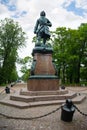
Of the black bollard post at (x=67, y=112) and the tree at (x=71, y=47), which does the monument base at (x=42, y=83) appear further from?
the tree at (x=71, y=47)

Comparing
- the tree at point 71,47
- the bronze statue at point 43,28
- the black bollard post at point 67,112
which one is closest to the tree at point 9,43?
the tree at point 71,47

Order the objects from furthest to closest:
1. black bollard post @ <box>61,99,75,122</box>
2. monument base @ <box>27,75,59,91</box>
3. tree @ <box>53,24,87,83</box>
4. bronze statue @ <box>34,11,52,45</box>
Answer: tree @ <box>53,24,87,83</box>, bronze statue @ <box>34,11,52,45</box>, monument base @ <box>27,75,59,91</box>, black bollard post @ <box>61,99,75,122</box>

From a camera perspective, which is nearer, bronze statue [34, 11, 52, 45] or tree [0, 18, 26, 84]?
bronze statue [34, 11, 52, 45]

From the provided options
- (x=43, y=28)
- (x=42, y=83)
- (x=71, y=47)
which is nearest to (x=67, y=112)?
(x=42, y=83)

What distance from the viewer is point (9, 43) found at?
47.3 metres

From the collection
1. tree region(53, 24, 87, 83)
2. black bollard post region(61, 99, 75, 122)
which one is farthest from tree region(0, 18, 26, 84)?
black bollard post region(61, 99, 75, 122)

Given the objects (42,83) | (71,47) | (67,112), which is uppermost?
(71,47)

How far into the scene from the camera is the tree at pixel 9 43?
47.3m

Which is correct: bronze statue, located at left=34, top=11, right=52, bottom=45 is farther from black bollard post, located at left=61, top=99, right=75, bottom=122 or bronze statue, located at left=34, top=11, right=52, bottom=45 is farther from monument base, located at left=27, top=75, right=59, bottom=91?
black bollard post, located at left=61, top=99, right=75, bottom=122

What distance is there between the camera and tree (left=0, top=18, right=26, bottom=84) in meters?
47.3

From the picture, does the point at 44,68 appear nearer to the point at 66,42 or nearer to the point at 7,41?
the point at 66,42

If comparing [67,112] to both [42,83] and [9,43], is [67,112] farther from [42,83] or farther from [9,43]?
[9,43]

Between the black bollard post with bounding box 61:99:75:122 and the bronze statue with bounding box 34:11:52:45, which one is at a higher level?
the bronze statue with bounding box 34:11:52:45

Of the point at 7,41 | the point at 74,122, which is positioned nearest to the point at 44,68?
the point at 74,122
